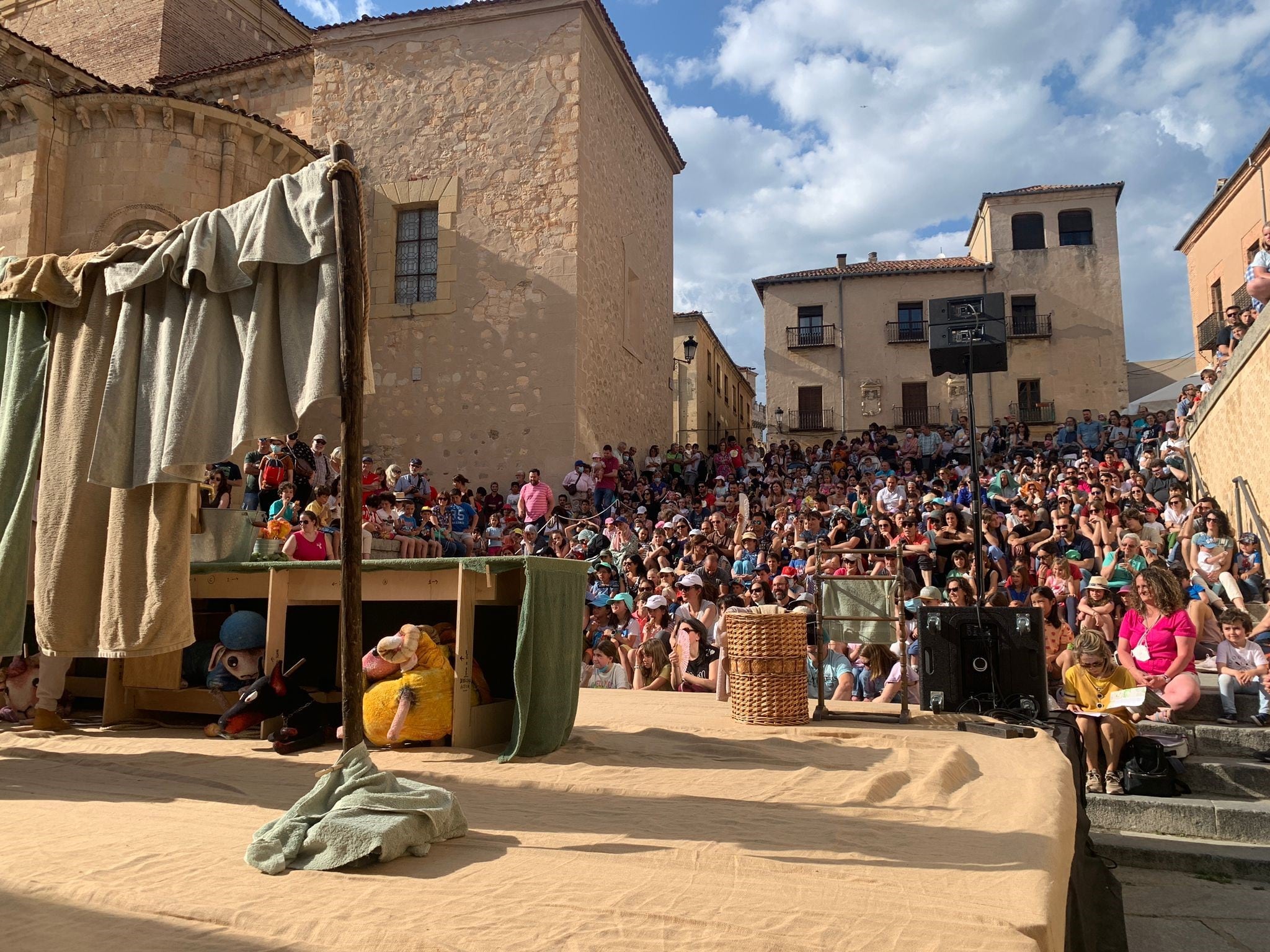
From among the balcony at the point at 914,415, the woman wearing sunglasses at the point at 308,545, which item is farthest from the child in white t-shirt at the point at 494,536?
the balcony at the point at 914,415

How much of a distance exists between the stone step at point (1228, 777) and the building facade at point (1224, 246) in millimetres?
17896

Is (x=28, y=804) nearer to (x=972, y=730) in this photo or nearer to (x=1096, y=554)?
(x=972, y=730)

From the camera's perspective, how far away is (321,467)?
43.3ft

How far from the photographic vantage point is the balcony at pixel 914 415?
30625 millimetres

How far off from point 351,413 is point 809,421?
29082mm

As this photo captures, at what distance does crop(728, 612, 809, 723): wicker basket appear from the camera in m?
5.91

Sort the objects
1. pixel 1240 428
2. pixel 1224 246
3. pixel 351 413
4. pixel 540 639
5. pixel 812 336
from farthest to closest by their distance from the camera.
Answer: pixel 812 336
pixel 1224 246
pixel 1240 428
pixel 540 639
pixel 351 413

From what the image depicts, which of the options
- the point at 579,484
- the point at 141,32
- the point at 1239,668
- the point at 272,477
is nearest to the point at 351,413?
the point at 1239,668

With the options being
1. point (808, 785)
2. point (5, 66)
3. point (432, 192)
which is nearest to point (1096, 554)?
point (808, 785)

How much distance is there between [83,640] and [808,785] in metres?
3.68

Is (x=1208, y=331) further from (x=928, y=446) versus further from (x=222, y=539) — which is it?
(x=222, y=539)

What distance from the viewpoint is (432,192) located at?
660 inches

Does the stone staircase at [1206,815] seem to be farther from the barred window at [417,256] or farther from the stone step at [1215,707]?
the barred window at [417,256]

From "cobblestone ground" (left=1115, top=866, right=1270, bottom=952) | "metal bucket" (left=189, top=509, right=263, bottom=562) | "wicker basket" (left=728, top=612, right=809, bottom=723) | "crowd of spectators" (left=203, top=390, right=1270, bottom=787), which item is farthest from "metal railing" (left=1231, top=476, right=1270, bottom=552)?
"metal bucket" (left=189, top=509, right=263, bottom=562)
